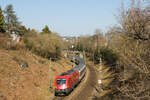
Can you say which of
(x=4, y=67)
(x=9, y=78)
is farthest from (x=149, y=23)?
(x=4, y=67)

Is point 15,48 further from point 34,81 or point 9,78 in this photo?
point 9,78

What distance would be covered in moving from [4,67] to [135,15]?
19946 mm

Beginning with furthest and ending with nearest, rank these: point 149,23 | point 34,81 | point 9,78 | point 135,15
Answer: point 34,81, point 9,78, point 135,15, point 149,23

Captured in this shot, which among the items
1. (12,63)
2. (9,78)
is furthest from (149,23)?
(12,63)

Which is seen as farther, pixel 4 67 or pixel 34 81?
pixel 34 81

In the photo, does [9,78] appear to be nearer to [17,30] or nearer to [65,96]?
[65,96]

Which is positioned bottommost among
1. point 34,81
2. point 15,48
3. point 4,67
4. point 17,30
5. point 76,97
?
point 76,97

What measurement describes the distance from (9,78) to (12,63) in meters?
5.30

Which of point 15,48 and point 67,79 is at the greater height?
point 15,48

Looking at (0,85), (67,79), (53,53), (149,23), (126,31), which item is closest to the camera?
(149,23)

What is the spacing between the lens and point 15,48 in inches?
1415

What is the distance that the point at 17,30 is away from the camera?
5109 cm

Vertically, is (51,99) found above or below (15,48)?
below

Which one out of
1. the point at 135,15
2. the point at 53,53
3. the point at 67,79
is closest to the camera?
the point at 135,15
